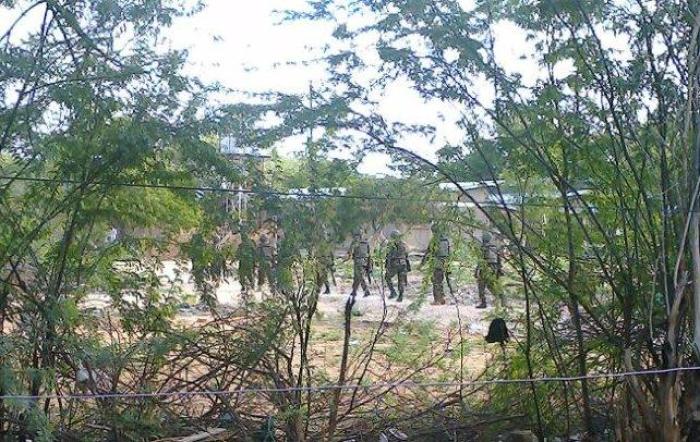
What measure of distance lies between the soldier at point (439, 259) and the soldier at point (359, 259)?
383mm

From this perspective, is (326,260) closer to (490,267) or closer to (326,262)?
(326,262)

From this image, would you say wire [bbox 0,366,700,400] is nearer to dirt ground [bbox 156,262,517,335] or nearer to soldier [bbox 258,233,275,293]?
dirt ground [bbox 156,262,517,335]

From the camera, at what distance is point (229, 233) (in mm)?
4348

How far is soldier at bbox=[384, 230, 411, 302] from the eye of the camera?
178 inches

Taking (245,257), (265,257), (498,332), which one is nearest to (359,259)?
(265,257)

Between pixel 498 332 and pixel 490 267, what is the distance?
388 mm

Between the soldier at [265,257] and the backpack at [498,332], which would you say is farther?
the backpack at [498,332]

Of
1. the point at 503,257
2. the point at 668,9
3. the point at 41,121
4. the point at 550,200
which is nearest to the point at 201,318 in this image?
the point at 41,121

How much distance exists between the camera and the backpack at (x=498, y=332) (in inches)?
192

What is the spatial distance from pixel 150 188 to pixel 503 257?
2029 millimetres

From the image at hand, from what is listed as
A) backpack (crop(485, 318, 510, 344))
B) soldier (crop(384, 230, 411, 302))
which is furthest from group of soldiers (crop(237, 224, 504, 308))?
backpack (crop(485, 318, 510, 344))

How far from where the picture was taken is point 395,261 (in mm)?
4512

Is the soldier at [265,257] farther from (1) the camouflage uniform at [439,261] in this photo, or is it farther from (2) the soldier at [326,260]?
(1) the camouflage uniform at [439,261]

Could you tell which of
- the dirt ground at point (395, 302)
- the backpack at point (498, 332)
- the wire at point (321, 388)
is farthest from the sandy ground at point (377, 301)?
the wire at point (321, 388)
